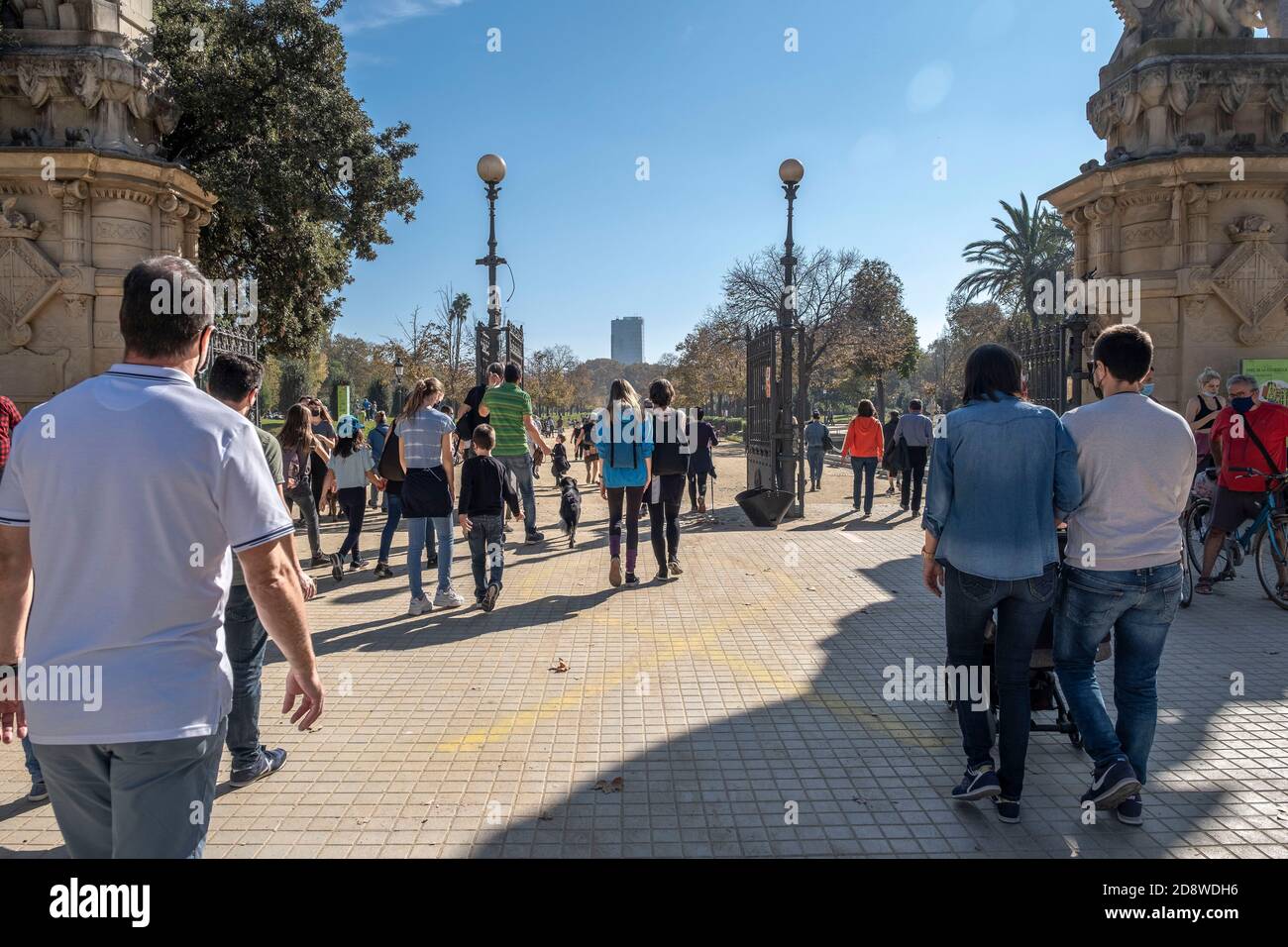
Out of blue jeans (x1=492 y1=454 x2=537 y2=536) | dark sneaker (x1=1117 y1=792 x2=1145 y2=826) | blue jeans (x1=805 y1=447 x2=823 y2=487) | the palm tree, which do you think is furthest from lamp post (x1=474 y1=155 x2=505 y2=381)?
the palm tree

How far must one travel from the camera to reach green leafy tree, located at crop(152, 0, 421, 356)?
15266 millimetres

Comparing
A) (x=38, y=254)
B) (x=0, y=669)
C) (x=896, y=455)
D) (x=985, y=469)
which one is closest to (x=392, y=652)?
(x=0, y=669)

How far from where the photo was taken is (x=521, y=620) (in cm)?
756

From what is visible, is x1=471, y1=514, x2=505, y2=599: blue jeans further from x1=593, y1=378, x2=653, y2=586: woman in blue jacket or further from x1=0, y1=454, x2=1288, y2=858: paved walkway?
x1=593, y1=378, x2=653, y2=586: woman in blue jacket

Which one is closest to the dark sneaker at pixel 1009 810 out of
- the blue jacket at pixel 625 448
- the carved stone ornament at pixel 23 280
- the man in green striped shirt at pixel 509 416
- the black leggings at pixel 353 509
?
the blue jacket at pixel 625 448

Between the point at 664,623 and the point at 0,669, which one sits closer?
the point at 0,669

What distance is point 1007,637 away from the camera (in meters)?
3.86

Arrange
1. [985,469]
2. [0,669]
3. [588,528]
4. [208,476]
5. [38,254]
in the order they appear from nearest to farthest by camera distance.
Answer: [208,476], [0,669], [985,469], [38,254], [588,528]

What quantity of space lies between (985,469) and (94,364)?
1246 cm

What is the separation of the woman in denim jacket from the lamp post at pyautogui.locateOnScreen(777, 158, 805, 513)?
372 inches

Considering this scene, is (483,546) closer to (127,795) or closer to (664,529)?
(664,529)
